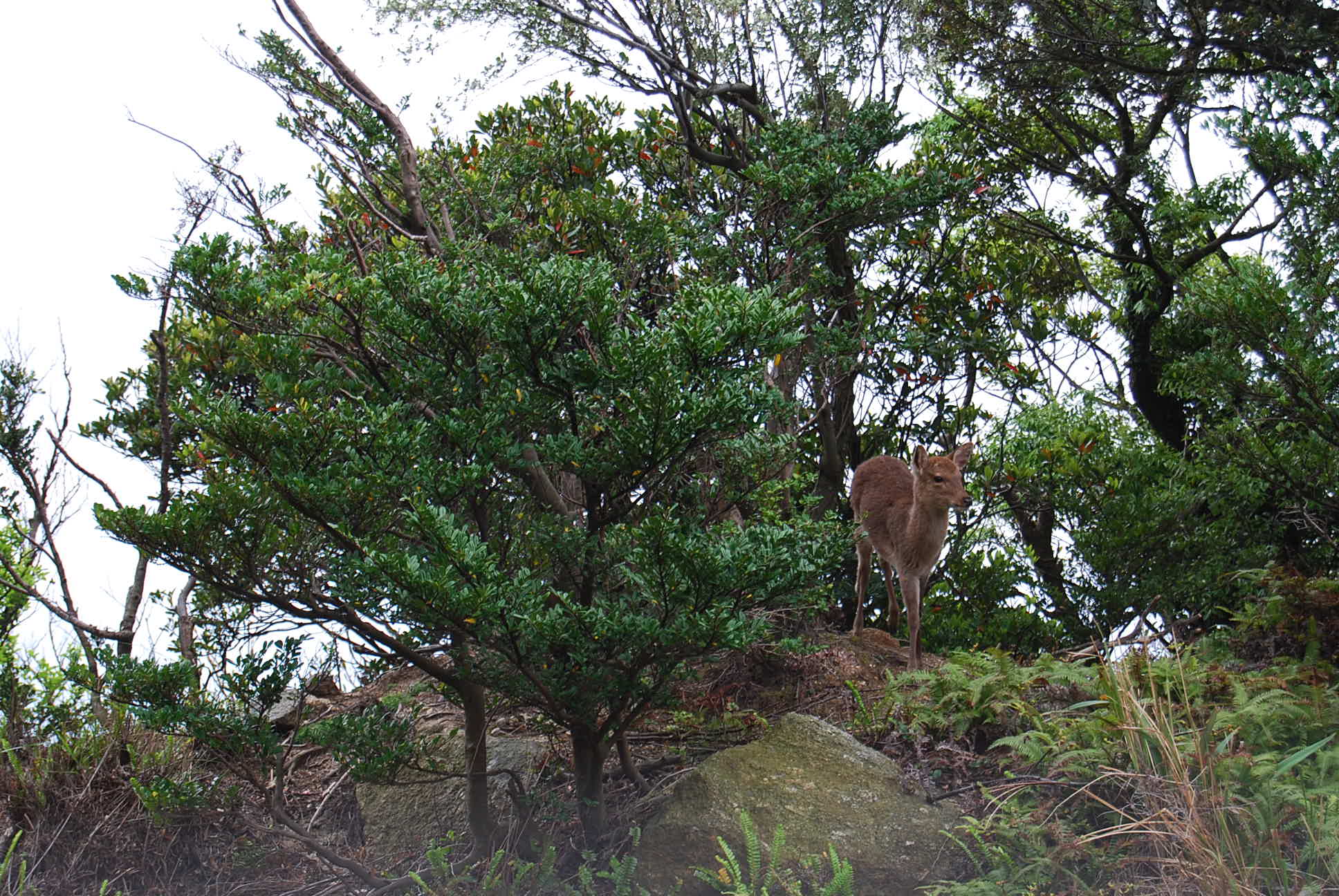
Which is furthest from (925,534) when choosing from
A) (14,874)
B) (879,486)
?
(14,874)

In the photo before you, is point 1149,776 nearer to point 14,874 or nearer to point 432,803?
point 432,803

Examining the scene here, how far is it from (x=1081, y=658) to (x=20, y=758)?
726 cm

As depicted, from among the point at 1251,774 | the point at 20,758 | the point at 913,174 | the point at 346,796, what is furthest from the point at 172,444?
the point at 1251,774

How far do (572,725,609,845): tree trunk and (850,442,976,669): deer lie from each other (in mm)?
3462

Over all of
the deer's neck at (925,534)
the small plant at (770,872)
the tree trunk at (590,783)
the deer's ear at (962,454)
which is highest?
the deer's ear at (962,454)

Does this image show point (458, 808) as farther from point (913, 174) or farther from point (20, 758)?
point (913, 174)

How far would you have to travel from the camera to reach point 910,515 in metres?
10.1

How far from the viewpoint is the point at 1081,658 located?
26.7ft

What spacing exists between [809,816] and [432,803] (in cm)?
267

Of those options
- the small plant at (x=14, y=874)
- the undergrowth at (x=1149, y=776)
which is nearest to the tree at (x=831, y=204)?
the undergrowth at (x=1149, y=776)

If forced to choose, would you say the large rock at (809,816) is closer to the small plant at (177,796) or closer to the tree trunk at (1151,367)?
the small plant at (177,796)

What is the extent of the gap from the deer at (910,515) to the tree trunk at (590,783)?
3462 mm

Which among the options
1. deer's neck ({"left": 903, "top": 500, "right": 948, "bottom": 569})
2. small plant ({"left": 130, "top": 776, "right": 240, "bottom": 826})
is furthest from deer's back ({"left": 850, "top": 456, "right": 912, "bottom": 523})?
small plant ({"left": 130, "top": 776, "right": 240, "bottom": 826})

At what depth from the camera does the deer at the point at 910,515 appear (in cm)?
970
